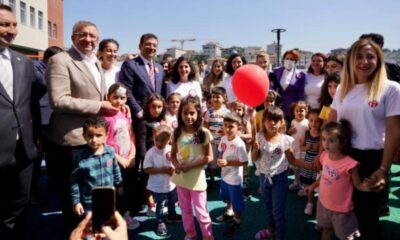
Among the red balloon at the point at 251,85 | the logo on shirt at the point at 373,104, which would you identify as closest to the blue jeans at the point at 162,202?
the red balloon at the point at 251,85

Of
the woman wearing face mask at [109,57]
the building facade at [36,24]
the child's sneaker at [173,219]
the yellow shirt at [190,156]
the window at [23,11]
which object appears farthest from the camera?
the window at [23,11]

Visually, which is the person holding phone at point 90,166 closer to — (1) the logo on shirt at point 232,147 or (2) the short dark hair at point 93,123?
(2) the short dark hair at point 93,123

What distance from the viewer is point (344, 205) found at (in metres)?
2.58

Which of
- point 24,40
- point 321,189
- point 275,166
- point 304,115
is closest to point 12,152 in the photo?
point 275,166

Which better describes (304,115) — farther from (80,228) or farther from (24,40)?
(24,40)

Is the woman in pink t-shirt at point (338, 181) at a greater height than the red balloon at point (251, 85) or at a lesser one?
lesser

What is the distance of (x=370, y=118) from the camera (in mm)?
2211

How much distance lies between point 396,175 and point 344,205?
10.9 ft

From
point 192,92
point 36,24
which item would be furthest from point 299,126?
point 36,24

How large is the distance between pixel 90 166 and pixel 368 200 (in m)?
2.32

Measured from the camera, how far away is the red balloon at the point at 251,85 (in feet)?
12.7

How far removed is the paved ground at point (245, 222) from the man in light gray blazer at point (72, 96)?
1007 millimetres

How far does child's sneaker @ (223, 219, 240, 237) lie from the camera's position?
3377 millimetres

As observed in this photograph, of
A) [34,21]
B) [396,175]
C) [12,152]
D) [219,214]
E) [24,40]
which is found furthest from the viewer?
[34,21]
